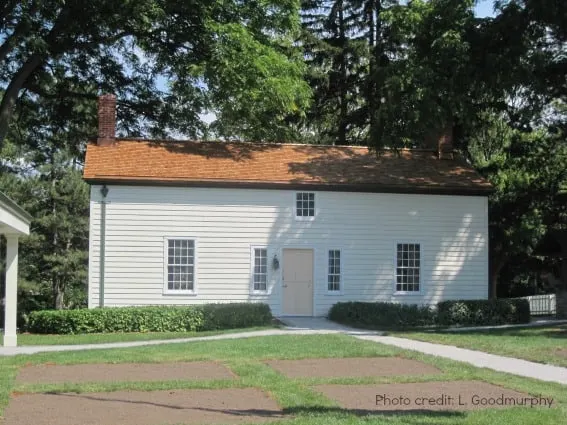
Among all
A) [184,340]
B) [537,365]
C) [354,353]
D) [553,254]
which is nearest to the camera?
[537,365]

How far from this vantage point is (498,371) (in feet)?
37.6

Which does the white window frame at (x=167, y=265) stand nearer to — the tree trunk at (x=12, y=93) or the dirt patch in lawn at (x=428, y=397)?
the tree trunk at (x=12, y=93)

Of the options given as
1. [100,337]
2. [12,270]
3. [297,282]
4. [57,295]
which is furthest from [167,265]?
[57,295]

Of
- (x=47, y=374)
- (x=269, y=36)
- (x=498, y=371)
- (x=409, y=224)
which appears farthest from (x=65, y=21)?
(x=498, y=371)

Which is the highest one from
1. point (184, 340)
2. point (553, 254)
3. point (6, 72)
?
point (6, 72)

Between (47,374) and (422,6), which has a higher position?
(422,6)

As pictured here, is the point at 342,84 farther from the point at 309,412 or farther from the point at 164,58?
the point at 309,412

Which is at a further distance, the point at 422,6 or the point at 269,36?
the point at 269,36

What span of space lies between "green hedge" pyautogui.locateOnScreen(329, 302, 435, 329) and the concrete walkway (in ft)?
2.17

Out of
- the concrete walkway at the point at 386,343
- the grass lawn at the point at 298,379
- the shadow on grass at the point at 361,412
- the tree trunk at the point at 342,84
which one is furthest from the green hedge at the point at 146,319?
the tree trunk at the point at 342,84

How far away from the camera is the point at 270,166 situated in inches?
925

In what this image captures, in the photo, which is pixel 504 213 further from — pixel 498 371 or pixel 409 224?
pixel 498 371

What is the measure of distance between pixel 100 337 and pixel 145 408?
9390 mm

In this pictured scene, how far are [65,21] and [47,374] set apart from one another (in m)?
16.4
